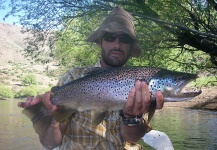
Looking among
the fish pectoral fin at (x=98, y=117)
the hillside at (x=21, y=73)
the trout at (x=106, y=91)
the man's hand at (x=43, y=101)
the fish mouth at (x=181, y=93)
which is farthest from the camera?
the hillside at (x=21, y=73)

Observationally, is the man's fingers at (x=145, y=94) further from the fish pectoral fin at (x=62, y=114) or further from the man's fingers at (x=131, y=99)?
the fish pectoral fin at (x=62, y=114)

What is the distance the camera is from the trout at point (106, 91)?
2.85 m

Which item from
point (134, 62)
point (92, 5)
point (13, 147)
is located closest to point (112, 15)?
point (92, 5)

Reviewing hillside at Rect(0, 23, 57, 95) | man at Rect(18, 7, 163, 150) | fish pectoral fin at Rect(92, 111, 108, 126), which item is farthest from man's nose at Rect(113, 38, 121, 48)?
hillside at Rect(0, 23, 57, 95)

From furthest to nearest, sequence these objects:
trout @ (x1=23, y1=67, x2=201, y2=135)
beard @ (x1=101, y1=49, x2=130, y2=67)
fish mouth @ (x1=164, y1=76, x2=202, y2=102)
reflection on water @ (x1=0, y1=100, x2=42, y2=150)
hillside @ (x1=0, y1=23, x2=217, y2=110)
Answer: hillside @ (x1=0, y1=23, x2=217, y2=110) → reflection on water @ (x1=0, y1=100, x2=42, y2=150) → beard @ (x1=101, y1=49, x2=130, y2=67) → trout @ (x1=23, y1=67, x2=201, y2=135) → fish mouth @ (x1=164, y1=76, x2=202, y2=102)

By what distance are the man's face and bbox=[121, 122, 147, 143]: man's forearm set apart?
0.72m

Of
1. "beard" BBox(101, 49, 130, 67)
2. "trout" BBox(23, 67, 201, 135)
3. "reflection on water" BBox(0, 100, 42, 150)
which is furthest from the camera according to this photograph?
"reflection on water" BBox(0, 100, 42, 150)

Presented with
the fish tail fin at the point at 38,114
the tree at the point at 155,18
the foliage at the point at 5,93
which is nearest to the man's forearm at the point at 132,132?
the fish tail fin at the point at 38,114

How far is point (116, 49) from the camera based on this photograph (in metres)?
3.42

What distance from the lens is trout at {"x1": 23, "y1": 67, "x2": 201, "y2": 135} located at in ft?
9.35

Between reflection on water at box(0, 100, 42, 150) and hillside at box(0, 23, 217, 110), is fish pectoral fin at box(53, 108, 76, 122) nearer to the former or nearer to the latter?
reflection on water at box(0, 100, 42, 150)

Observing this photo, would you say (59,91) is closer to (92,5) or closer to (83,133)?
(83,133)

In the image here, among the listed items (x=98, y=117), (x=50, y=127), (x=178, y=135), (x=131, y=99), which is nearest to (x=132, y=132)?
(x=98, y=117)

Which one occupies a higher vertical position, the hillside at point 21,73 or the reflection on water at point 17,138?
the hillside at point 21,73
